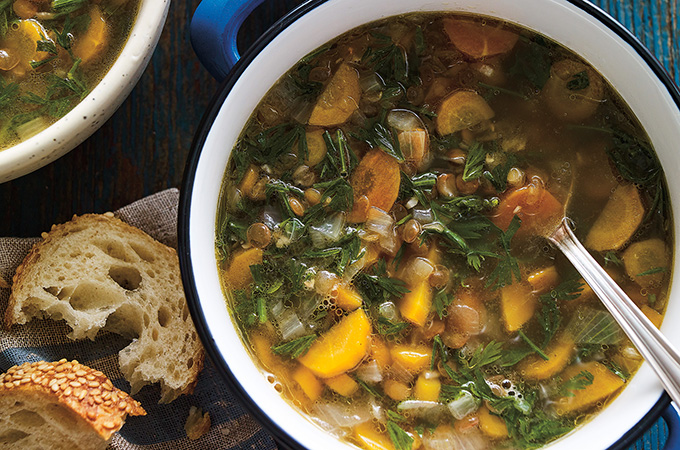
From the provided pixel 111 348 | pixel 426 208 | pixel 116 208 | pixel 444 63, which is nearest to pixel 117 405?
pixel 111 348

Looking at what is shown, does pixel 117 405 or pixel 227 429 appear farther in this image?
pixel 227 429

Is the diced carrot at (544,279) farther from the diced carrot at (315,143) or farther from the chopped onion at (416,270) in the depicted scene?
the diced carrot at (315,143)

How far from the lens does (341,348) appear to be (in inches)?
69.7

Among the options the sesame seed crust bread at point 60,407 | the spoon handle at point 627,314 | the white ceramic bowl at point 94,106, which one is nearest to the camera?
the spoon handle at point 627,314

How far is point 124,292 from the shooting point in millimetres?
1996

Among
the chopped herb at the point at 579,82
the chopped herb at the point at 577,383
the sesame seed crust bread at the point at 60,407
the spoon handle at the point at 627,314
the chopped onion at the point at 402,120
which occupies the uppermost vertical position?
the chopped herb at the point at 579,82

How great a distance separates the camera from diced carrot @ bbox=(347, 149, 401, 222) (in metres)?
1.80

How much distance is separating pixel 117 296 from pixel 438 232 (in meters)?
0.96

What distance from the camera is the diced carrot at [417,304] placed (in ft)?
5.90

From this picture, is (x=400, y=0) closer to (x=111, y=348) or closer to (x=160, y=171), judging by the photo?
(x=160, y=171)

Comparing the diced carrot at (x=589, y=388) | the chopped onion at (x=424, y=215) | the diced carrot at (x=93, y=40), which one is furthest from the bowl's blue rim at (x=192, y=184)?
the chopped onion at (x=424, y=215)

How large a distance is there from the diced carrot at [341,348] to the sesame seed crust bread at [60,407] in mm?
538

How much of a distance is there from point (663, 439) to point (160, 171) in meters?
1.76

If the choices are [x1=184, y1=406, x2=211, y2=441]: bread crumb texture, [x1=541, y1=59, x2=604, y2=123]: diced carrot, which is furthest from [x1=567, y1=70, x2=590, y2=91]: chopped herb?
[x1=184, y1=406, x2=211, y2=441]: bread crumb texture
